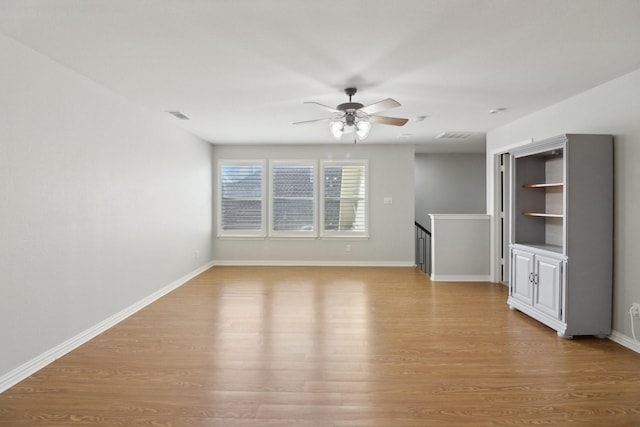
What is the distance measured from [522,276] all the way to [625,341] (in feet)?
3.51

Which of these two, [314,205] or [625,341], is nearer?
[625,341]

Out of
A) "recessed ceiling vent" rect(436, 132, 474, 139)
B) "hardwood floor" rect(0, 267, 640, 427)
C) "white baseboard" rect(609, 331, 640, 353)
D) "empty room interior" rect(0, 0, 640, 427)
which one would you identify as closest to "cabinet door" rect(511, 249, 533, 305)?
"empty room interior" rect(0, 0, 640, 427)

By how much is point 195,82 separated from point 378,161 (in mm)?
4358

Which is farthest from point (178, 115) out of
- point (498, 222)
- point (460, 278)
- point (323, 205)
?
point (498, 222)

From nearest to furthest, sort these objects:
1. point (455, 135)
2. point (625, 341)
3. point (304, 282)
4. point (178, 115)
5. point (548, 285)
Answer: point (625, 341), point (548, 285), point (178, 115), point (304, 282), point (455, 135)

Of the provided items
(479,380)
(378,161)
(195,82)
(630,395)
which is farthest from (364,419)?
(378,161)

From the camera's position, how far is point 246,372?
2.63m

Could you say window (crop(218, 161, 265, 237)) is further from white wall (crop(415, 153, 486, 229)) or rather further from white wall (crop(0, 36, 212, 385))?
white wall (crop(415, 153, 486, 229))

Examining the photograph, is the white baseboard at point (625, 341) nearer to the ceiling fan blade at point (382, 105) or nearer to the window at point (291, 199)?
the ceiling fan blade at point (382, 105)

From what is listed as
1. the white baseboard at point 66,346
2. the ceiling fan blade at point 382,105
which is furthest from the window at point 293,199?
the ceiling fan blade at point 382,105

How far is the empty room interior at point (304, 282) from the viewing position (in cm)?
221

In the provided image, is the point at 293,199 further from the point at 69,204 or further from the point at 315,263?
the point at 69,204

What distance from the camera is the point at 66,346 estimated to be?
9.73ft

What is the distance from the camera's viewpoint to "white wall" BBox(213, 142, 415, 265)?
6.99 m
